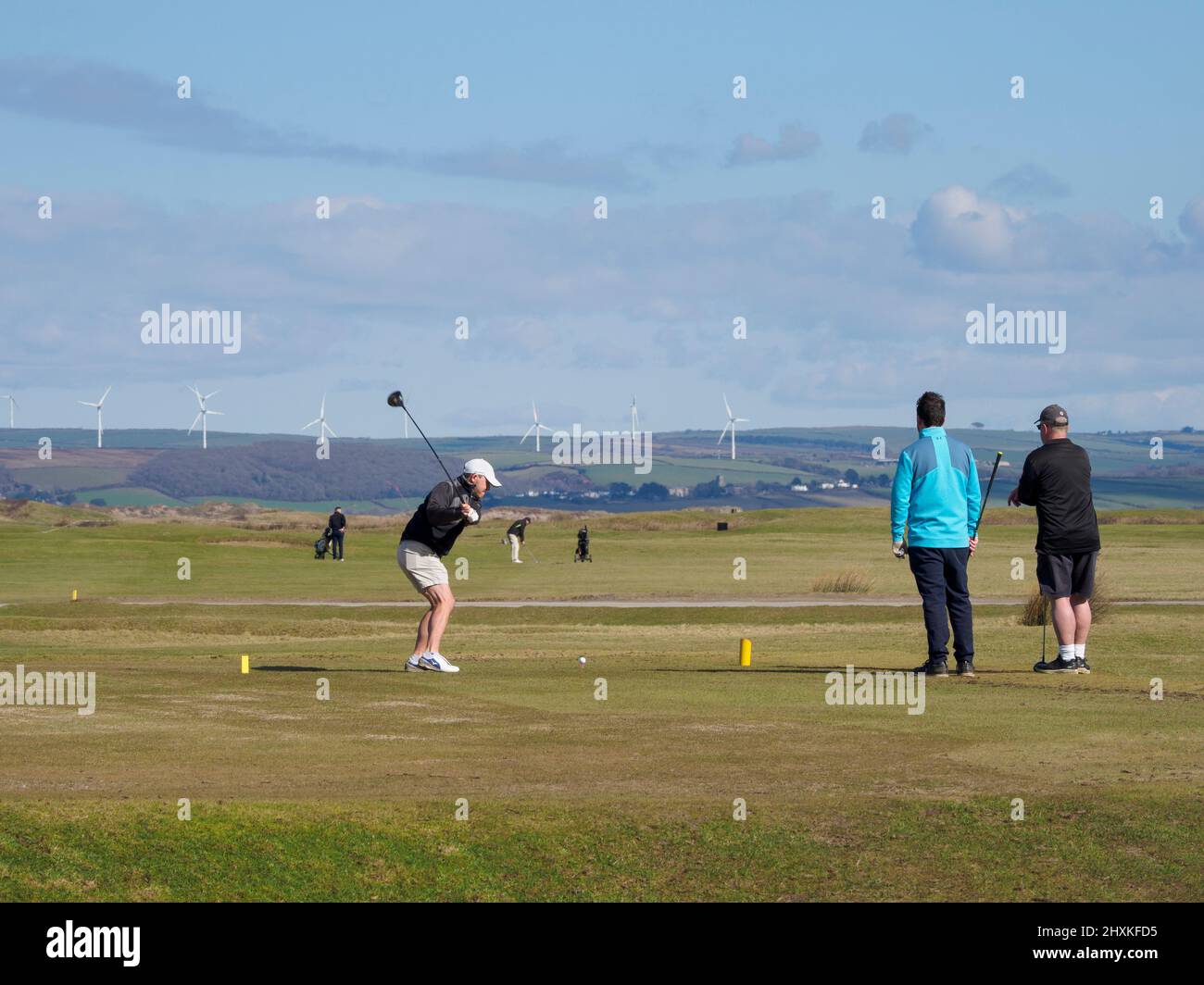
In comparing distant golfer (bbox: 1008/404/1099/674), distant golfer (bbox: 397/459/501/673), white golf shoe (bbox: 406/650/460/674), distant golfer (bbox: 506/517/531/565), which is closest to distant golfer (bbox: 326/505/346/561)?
distant golfer (bbox: 506/517/531/565)

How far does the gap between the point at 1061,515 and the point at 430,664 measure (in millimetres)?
6528

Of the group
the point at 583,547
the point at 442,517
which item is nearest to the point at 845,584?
the point at 583,547

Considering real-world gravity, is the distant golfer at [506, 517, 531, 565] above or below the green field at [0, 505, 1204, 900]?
below

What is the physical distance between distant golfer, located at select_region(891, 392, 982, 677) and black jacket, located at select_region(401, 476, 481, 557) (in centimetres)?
436

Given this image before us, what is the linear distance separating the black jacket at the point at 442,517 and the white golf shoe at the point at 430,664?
107cm

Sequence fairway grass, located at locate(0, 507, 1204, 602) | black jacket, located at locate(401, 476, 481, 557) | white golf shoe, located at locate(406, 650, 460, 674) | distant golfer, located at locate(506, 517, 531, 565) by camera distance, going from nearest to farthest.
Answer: black jacket, located at locate(401, 476, 481, 557)
white golf shoe, located at locate(406, 650, 460, 674)
fairway grass, located at locate(0, 507, 1204, 602)
distant golfer, located at locate(506, 517, 531, 565)

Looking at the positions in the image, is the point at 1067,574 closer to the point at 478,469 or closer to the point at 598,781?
the point at 478,469

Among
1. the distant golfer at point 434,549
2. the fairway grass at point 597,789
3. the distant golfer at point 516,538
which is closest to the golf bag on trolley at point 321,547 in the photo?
the distant golfer at point 516,538

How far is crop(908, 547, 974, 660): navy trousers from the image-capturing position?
55.8 feet

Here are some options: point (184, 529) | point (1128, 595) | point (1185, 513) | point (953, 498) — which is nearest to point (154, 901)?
point (953, 498)

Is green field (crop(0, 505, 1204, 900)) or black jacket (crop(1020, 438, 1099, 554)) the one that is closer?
green field (crop(0, 505, 1204, 900))

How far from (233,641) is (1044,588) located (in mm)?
18299

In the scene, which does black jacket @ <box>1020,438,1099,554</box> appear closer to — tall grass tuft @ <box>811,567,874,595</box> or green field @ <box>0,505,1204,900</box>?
green field @ <box>0,505,1204,900</box>
